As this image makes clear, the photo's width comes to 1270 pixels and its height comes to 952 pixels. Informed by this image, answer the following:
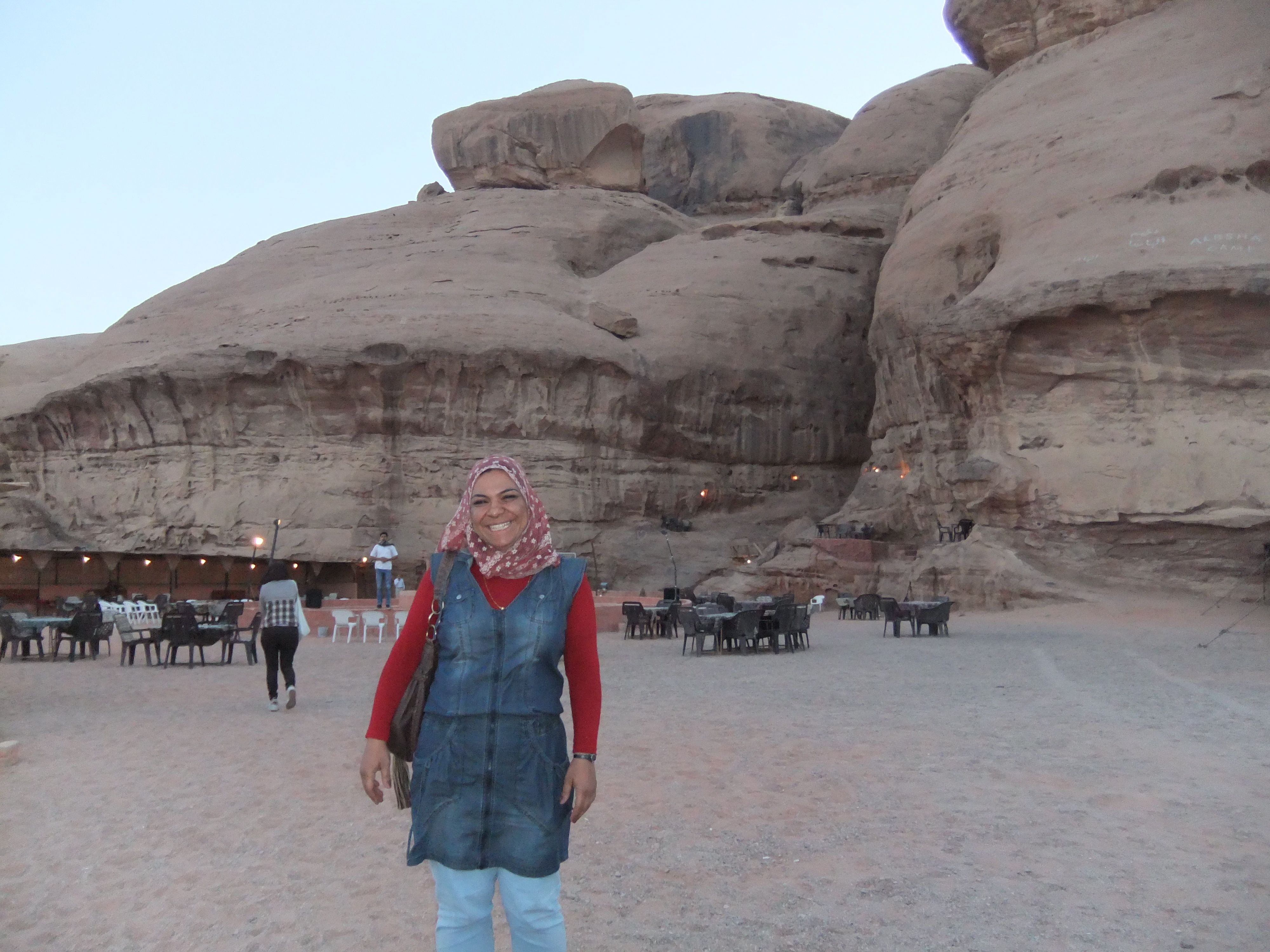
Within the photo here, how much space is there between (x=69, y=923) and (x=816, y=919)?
2943 mm

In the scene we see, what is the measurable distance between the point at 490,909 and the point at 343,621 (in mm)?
17078

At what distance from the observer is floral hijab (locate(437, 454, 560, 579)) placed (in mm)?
3035

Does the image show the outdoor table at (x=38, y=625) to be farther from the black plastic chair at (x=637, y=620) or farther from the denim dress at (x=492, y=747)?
the denim dress at (x=492, y=747)

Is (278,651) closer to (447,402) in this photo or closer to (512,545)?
(512,545)

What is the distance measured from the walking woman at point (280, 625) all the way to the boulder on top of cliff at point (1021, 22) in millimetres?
31613

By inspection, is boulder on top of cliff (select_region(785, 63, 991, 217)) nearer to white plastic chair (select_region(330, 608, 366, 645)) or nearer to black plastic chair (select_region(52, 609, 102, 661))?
white plastic chair (select_region(330, 608, 366, 645))

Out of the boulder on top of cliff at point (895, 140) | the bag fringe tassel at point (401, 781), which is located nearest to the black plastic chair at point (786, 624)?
the bag fringe tassel at point (401, 781)

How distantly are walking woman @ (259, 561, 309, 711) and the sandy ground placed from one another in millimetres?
348

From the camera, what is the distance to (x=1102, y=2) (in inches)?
1248

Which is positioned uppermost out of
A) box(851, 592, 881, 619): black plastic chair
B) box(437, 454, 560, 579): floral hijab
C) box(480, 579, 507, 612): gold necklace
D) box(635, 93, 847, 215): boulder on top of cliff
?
box(635, 93, 847, 215): boulder on top of cliff

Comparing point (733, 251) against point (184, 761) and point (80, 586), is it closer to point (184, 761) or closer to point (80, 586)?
Answer: point (80, 586)

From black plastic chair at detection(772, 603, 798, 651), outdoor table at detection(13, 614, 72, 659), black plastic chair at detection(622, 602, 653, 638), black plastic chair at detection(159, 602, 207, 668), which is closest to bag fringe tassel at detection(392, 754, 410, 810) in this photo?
black plastic chair at detection(159, 602, 207, 668)

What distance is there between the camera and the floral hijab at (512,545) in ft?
9.96

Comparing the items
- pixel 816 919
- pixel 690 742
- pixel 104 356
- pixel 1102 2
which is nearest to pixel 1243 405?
pixel 1102 2
